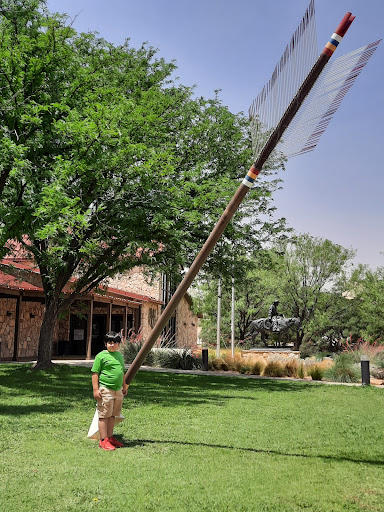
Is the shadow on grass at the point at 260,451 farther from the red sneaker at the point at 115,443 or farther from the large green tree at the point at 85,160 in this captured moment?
the large green tree at the point at 85,160

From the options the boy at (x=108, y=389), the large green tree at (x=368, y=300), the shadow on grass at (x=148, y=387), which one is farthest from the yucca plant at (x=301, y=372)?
the large green tree at (x=368, y=300)

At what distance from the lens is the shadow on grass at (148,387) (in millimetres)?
11705

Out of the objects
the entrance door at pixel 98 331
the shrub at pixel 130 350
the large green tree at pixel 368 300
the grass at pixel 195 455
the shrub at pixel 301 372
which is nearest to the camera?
the grass at pixel 195 455

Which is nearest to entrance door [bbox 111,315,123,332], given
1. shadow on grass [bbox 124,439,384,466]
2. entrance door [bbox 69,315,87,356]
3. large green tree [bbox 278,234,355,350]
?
entrance door [bbox 69,315,87,356]

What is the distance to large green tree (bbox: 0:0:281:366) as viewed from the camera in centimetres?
1254

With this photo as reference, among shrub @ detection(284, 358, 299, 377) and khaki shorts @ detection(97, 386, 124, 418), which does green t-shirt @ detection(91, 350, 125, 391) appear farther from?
shrub @ detection(284, 358, 299, 377)

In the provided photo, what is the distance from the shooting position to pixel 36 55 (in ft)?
46.9

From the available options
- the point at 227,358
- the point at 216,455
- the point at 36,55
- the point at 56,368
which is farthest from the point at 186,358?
the point at 216,455

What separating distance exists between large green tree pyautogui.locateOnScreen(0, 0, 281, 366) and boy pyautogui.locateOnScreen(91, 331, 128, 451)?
17.2 ft

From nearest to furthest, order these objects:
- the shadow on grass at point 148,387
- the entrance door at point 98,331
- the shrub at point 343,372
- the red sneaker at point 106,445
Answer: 1. the red sneaker at point 106,445
2. the shadow on grass at point 148,387
3. the shrub at point 343,372
4. the entrance door at point 98,331

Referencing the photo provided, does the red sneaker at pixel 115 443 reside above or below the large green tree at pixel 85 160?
below

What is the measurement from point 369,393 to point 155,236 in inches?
281

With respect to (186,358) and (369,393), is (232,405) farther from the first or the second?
(186,358)

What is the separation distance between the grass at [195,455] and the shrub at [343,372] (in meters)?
6.23
